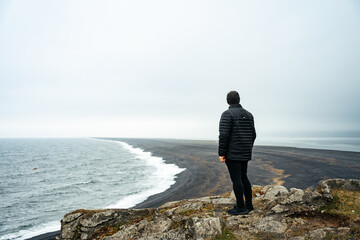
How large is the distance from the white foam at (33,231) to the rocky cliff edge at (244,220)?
25.7 feet

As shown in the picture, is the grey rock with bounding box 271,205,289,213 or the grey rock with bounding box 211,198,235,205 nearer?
the grey rock with bounding box 271,205,289,213

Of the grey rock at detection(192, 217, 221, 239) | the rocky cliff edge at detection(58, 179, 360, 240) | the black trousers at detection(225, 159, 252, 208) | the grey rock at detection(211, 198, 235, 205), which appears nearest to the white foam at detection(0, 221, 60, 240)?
the rocky cliff edge at detection(58, 179, 360, 240)

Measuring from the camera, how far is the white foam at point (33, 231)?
11.0 metres

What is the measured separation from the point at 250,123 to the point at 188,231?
116 inches

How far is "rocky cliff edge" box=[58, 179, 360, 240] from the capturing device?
3940 millimetres

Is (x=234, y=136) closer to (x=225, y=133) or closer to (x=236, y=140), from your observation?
(x=236, y=140)

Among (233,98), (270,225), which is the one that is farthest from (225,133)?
(270,225)

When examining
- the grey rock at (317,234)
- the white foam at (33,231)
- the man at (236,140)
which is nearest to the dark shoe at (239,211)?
→ the man at (236,140)

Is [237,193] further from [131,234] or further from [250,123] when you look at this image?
[131,234]

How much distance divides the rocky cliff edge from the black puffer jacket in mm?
1525

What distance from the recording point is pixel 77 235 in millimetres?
5570

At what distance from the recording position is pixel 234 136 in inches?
184

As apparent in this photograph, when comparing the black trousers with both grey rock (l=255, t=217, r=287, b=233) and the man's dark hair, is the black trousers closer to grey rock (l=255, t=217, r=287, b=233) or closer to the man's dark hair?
grey rock (l=255, t=217, r=287, b=233)

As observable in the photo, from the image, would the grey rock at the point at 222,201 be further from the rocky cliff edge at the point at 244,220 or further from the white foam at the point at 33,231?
the white foam at the point at 33,231
